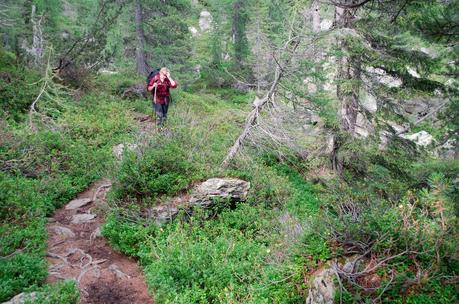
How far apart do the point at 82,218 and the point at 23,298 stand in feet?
12.8

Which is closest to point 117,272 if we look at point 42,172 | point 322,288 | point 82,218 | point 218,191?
point 82,218

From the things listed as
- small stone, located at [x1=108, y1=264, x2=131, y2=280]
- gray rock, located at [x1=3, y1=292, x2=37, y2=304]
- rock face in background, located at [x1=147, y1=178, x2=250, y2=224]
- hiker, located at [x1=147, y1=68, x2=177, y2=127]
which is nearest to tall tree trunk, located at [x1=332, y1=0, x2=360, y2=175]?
rock face in background, located at [x1=147, y1=178, x2=250, y2=224]

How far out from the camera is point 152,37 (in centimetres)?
2208

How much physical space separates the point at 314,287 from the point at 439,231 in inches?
69.5

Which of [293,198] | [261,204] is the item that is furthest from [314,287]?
[293,198]

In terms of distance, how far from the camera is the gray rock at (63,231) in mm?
8406

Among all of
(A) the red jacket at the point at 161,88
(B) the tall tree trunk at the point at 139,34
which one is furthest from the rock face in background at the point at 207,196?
(B) the tall tree trunk at the point at 139,34

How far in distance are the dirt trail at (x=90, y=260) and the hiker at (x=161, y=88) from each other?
413cm

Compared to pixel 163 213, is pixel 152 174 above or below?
above

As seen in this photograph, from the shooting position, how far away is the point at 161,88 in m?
12.8

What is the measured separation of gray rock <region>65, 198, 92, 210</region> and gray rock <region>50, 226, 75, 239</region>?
1220 millimetres

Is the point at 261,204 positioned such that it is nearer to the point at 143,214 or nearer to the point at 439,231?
the point at 143,214

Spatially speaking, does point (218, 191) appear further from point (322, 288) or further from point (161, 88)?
point (161, 88)

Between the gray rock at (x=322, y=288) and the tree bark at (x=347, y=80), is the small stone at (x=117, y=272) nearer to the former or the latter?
the gray rock at (x=322, y=288)
